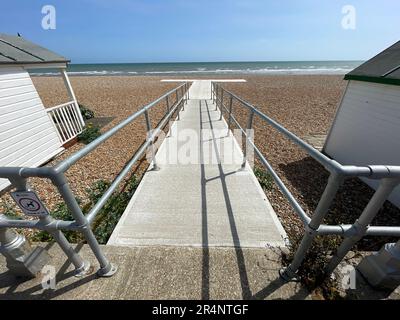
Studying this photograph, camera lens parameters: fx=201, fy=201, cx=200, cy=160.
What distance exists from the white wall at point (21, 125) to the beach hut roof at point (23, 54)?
19cm

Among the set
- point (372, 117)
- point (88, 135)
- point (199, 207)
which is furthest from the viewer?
point (88, 135)

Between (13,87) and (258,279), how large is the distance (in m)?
5.55

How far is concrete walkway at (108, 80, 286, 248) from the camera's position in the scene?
204 cm

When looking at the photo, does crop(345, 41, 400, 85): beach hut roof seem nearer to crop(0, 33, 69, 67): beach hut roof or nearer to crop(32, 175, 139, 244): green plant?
crop(32, 175, 139, 244): green plant

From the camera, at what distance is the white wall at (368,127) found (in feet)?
11.0

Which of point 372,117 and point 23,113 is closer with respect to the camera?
point 372,117

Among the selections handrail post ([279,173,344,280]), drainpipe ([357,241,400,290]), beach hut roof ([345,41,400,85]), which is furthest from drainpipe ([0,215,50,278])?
beach hut roof ([345,41,400,85])

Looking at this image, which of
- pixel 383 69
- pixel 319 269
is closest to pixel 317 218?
pixel 319 269

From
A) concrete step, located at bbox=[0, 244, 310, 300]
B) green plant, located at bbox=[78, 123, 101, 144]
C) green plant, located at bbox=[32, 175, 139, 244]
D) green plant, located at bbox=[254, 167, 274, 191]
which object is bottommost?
green plant, located at bbox=[78, 123, 101, 144]

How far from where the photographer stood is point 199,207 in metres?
2.50

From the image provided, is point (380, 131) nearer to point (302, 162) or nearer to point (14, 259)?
point (302, 162)

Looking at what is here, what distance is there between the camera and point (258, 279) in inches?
62.8

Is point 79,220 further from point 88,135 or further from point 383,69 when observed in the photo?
point 88,135

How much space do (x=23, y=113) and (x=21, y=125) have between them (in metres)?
0.29
